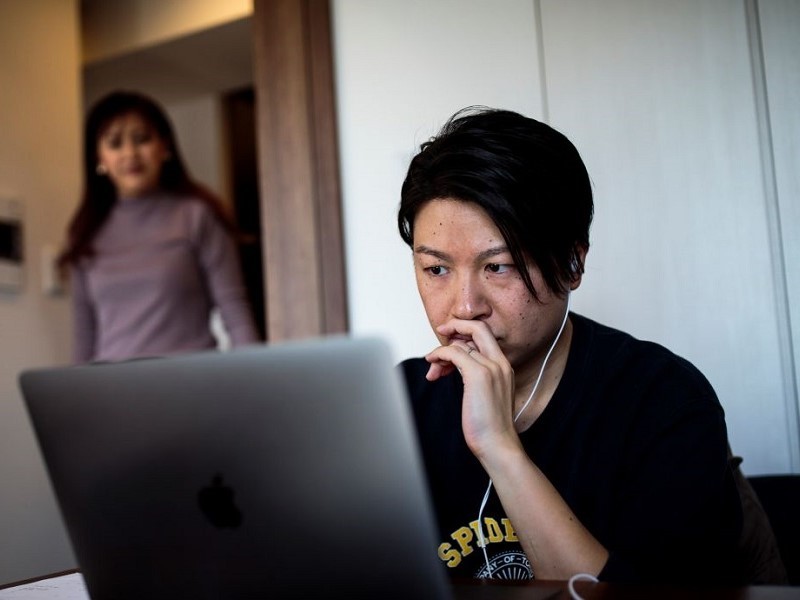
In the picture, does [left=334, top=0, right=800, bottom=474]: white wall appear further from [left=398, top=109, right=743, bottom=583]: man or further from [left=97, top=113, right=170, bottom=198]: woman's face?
[left=97, top=113, right=170, bottom=198]: woman's face

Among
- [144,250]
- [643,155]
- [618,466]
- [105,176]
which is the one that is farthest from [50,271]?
[618,466]

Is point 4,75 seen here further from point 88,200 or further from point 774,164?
point 774,164

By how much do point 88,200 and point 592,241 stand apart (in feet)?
5.43

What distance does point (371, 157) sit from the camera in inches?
78.4

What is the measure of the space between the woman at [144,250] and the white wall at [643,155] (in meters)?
0.67

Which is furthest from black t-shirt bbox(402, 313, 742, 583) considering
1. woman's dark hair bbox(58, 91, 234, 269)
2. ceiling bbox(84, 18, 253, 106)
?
ceiling bbox(84, 18, 253, 106)

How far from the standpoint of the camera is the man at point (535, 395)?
97cm

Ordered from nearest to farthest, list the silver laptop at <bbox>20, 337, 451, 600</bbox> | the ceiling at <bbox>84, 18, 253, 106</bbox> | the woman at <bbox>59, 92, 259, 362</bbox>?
1. the silver laptop at <bbox>20, 337, 451, 600</bbox>
2. the woman at <bbox>59, 92, 259, 362</bbox>
3. the ceiling at <bbox>84, 18, 253, 106</bbox>

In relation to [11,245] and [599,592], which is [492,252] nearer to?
[599,592]

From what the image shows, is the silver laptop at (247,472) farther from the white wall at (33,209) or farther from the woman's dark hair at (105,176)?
the white wall at (33,209)

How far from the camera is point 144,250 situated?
2486mm

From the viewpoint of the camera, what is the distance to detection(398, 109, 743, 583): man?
0.97 meters

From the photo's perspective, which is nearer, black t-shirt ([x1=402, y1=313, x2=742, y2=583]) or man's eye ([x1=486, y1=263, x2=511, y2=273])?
black t-shirt ([x1=402, y1=313, x2=742, y2=583])

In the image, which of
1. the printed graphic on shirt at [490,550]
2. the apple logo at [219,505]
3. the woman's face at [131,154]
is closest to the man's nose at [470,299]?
the printed graphic on shirt at [490,550]
